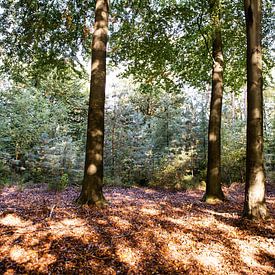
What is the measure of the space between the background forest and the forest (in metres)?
0.06

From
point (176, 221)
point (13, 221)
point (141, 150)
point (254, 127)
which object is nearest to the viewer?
point (13, 221)

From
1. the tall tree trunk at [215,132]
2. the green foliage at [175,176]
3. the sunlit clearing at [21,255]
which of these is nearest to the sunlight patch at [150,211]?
the tall tree trunk at [215,132]

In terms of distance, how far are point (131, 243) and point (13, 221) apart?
2.51m

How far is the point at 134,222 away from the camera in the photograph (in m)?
5.31

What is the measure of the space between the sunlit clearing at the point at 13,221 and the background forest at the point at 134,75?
5711 mm

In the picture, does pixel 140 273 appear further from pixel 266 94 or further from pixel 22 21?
pixel 266 94

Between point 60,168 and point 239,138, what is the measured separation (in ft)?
38.4

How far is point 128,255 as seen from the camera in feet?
→ 12.4

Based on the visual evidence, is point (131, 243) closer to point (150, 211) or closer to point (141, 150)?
point (150, 211)

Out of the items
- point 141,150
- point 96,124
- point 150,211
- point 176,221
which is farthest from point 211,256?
point 141,150

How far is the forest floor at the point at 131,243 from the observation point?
350 cm

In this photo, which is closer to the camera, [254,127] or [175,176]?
[254,127]

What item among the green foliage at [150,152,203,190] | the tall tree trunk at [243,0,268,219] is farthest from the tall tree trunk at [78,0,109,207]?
the green foliage at [150,152,203,190]

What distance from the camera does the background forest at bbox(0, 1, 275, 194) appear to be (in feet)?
33.8
